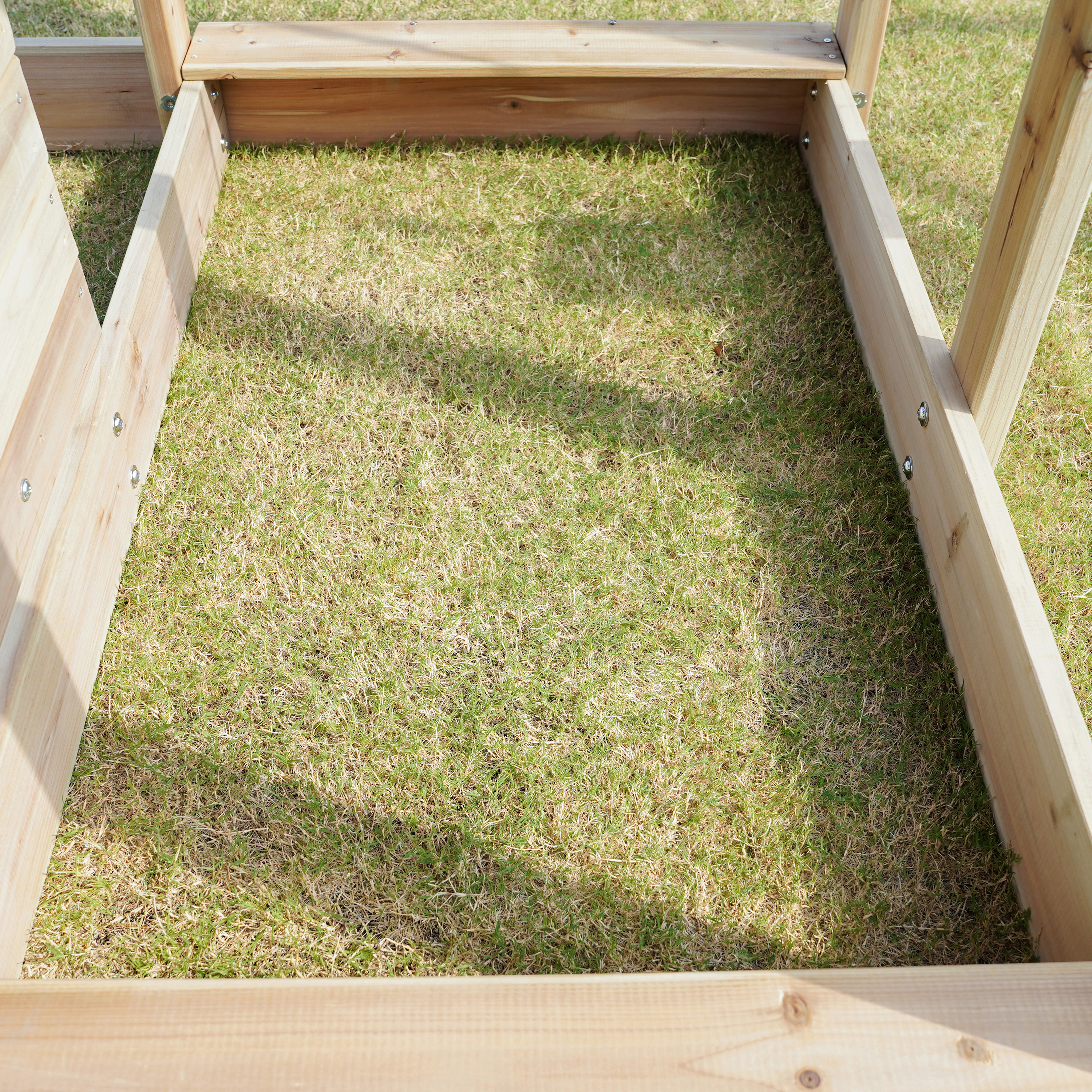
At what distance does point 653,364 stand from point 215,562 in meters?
1.20

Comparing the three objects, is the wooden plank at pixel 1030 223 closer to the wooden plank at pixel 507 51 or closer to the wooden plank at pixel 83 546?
the wooden plank at pixel 507 51

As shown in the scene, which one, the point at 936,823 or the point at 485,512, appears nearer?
the point at 936,823

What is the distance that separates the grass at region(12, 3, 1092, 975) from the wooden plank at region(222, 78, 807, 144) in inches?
8.3

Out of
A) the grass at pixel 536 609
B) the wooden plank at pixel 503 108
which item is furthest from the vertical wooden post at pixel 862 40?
the grass at pixel 536 609

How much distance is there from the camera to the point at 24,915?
173 cm

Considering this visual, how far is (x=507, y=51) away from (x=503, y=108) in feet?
0.64

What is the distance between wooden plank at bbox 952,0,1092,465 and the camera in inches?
68.4

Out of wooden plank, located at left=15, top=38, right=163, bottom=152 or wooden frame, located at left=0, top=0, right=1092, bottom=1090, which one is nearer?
wooden frame, located at left=0, top=0, right=1092, bottom=1090


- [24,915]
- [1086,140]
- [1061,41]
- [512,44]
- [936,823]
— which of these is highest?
[1061,41]

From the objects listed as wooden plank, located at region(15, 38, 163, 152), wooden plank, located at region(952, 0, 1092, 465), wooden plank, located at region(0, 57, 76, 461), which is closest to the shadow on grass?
wooden plank, located at region(952, 0, 1092, 465)

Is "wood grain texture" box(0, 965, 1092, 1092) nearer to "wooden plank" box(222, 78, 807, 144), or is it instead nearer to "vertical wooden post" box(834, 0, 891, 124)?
"vertical wooden post" box(834, 0, 891, 124)

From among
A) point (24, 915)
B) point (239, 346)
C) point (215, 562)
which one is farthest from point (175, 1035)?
point (239, 346)

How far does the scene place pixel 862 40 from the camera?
3.14m

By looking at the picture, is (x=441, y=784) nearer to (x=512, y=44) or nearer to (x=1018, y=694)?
(x=1018, y=694)
